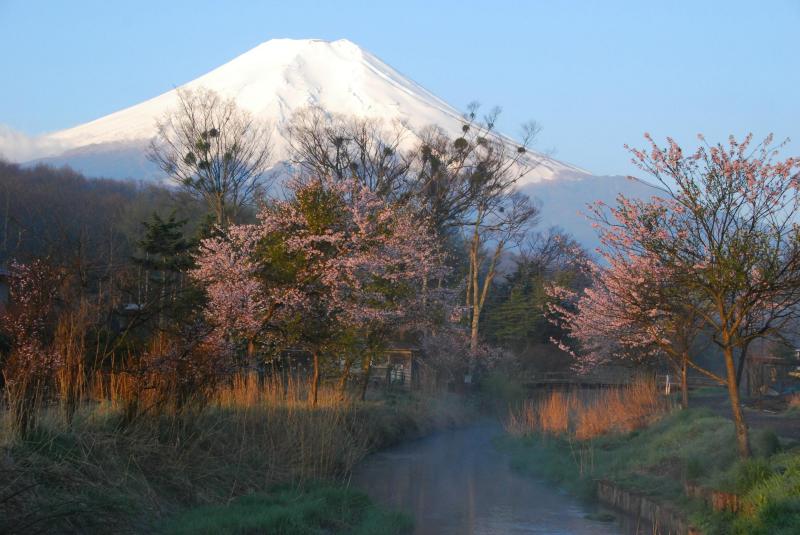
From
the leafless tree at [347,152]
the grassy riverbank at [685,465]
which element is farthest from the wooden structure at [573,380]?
the grassy riverbank at [685,465]

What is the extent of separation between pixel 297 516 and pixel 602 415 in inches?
527

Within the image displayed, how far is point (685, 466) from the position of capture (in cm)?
1453

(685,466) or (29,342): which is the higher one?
(29,342)

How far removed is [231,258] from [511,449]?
9.15 m

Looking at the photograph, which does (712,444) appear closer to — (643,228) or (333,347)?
(643,228)

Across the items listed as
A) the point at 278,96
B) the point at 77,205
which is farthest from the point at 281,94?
the point at 77,205

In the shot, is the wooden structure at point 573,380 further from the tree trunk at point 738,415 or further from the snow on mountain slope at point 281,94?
the snow on mountain slope at point 281,94

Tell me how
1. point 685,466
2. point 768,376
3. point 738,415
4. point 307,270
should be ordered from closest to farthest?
1. point 738,415
2. point 685,466
3. point 307,270
4. point 768,376

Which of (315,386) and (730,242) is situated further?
(315,386)

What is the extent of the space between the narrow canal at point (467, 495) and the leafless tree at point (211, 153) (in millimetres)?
18153

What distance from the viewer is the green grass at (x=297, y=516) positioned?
9906mm

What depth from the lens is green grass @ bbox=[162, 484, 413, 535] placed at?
32.5 feet

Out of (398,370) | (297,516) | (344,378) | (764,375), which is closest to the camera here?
(297,516)

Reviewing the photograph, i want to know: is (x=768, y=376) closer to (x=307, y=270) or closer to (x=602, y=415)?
(x=602, y=415)
